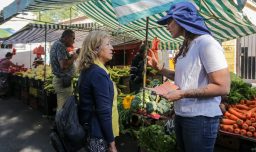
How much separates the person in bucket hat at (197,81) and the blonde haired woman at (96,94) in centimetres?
57

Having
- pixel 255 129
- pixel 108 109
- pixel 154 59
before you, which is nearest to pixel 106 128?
pixel 108 109

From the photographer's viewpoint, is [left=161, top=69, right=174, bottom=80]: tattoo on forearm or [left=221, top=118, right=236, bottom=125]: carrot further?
[left=221, top=118, right=236, bottom=125]: carrot

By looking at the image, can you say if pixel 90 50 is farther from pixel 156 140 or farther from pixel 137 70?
pixel 137 70

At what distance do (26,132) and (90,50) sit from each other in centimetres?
491

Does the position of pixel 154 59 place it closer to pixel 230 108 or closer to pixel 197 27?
pixel 197 27

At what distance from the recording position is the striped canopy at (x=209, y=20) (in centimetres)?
450

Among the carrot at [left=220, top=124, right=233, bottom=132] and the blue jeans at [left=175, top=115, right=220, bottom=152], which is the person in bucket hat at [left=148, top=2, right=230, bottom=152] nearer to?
the blue jeans at [left=175, top=115, right=220, bottom=152]

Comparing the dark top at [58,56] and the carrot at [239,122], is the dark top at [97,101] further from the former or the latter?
the dark top at [58,56]

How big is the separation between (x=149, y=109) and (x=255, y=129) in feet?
5.77

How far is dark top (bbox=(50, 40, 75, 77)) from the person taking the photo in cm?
583

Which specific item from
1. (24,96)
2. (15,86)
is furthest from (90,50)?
(15,86)

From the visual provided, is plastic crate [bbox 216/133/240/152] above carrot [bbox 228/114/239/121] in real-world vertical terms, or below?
below

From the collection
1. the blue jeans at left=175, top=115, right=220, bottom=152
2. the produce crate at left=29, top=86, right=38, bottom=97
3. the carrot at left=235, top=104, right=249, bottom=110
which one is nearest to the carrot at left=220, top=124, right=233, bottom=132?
the carrot at left=235, top=104, right=249, bottom=110

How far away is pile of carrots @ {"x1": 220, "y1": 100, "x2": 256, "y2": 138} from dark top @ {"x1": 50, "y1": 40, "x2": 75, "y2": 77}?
298cm
